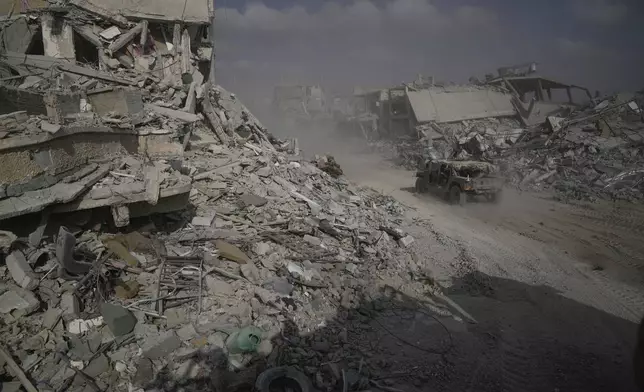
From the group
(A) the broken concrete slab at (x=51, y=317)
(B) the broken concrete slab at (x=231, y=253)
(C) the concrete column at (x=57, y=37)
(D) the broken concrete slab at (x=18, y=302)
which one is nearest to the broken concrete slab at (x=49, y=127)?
(D) the broken concrete slab at (x=18, y=302)

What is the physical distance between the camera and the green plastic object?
4981 millimetres

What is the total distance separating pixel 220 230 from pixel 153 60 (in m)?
10.9

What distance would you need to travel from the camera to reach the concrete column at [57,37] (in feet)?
45.1

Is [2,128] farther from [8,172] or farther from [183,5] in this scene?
[183,5]

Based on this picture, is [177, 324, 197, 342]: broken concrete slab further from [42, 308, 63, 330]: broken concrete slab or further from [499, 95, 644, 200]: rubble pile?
[499, 95, 644, 200]: rubble pile

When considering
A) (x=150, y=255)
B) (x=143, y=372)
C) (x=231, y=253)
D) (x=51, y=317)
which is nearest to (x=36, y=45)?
(x=150, y=255)

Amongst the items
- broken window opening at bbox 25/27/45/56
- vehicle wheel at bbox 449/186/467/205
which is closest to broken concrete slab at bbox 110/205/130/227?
vehicle wheel at bbox 449/186/467/205

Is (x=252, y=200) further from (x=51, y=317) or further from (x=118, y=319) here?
(x=51, y=317)

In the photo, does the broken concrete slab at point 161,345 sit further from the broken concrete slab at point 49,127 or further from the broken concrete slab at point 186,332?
the broken concrete slab at point 49,127

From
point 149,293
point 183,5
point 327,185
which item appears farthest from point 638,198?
point 183,5

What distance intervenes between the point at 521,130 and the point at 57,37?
22.8 meters

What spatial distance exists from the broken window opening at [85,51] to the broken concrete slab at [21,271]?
40.0ft

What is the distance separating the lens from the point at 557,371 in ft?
17.6

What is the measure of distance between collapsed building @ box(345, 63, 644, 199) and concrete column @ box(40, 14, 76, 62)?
51.3 ft
